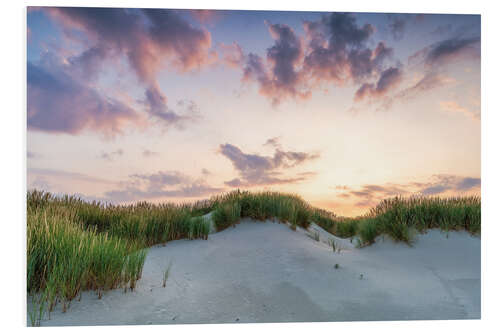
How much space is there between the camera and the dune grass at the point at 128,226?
246 cm

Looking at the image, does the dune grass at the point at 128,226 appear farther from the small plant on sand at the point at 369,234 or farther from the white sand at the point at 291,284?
the white sand at the point at 291,284

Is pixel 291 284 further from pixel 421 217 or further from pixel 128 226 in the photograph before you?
pixel 421 217

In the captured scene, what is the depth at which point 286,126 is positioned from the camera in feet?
12.7

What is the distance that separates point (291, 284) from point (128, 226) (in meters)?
2.05

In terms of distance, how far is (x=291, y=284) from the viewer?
306 centimetres

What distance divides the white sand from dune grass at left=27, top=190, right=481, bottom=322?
127 millimetres

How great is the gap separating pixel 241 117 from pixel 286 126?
52 centimetres

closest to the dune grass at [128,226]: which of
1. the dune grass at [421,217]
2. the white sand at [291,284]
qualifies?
the dune grass at [421,217]

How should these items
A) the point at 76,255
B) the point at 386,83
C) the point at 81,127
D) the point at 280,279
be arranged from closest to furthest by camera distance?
1. the point at 76,255
2. the point at 280,279
3. the point at 81,127
4. the point at 386,83

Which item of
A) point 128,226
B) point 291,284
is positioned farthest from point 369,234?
point 128,226

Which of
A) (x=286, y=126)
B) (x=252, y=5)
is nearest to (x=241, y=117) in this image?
(x=286, y=126)

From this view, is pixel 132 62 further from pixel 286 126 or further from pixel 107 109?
pixel 286 126

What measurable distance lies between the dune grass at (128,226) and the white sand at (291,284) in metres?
0.13

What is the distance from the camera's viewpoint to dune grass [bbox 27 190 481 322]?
2.46 meters
